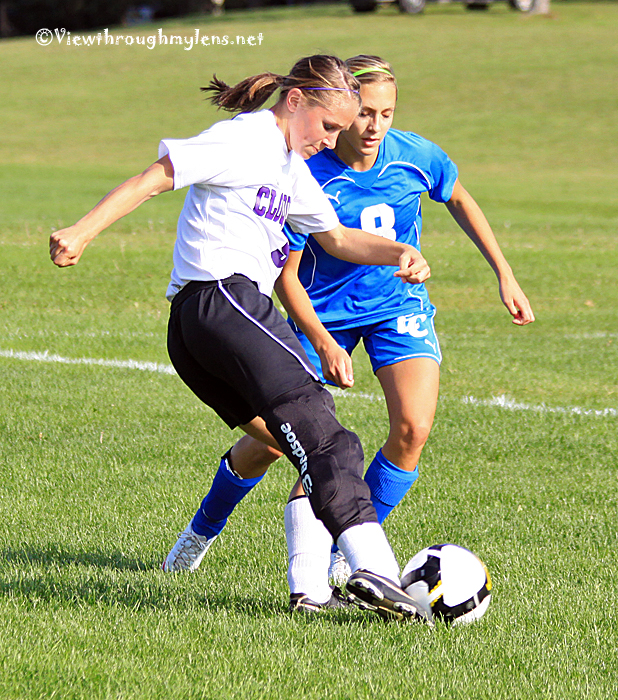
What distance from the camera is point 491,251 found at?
4.90 metres

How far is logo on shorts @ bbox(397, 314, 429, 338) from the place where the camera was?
4.83 metres

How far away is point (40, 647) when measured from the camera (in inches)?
130

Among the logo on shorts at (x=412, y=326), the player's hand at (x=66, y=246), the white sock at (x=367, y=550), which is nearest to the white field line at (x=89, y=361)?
the logo on shorts at (x=412, y=326)

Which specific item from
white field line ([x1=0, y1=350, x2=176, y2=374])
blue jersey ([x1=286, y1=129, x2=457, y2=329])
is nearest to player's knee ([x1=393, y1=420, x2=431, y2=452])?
blue jersey ([x1=286, y1=129, x2=457, y2=329])

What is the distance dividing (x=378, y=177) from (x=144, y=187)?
1.85 metres

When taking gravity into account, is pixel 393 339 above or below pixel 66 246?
below

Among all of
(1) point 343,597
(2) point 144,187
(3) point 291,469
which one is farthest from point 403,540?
(2) point 144,187

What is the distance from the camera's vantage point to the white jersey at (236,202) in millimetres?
3592

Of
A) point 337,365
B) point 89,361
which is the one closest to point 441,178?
point 337,365

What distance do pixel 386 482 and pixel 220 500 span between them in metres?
0.76

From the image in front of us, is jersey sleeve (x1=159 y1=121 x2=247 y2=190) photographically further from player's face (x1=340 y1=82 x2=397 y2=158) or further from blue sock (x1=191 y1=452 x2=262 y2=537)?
blue sock (x1=191 y1=452 x2=262 y2=537)

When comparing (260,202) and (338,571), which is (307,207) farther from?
(338,571)

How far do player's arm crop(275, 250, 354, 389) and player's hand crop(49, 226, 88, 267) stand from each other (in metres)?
1.22

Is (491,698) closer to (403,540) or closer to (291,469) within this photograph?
(403,540)
